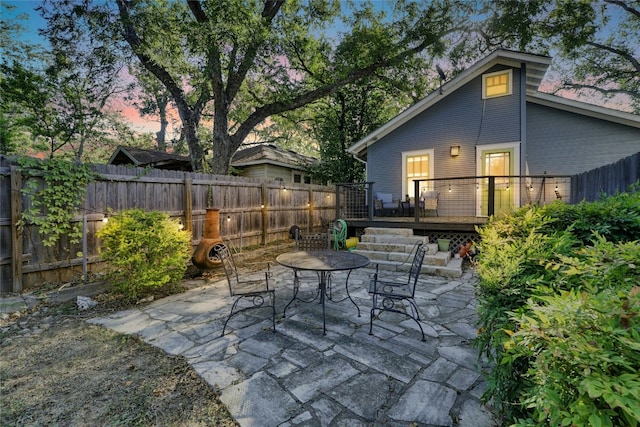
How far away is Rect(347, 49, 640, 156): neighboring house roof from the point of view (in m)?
7.65

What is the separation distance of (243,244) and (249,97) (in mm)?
7537

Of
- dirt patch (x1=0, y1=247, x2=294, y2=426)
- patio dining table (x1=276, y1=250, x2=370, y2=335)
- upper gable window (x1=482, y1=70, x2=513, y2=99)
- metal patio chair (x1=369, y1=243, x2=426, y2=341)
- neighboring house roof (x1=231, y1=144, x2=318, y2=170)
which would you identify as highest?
upper gable window (x1=482, y1=70, x2=513, y2=99)

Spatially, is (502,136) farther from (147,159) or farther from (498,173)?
(147,159)

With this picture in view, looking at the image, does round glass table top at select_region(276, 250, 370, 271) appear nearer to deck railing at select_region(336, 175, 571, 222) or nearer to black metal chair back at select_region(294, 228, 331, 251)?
black metal chair back at select_region(294, 228, 331, 251)

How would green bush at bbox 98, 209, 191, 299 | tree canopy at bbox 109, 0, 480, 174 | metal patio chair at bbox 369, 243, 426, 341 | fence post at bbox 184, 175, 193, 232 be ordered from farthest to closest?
tree canopy at bbox 109, 0, 480, 174 → fence post at bbox 184, 175, 193, 232 → green bush at bbox 98, 209, 191, 299 → metal patio chair at bbox 369, 243, 426, 341

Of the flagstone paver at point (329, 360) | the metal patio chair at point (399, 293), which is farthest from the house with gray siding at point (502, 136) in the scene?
the flagstone paver at point (329, 360)

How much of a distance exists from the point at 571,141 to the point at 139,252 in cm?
1145

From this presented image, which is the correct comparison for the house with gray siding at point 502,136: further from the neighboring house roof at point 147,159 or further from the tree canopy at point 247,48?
the neighboring house roof at point 147,159

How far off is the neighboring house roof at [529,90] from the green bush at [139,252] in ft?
26.7

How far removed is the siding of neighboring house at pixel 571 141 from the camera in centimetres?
786

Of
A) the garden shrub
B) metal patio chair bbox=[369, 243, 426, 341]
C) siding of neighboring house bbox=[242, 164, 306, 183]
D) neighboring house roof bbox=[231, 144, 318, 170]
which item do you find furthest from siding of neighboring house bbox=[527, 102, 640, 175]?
siding of neighboring house bbox=[242, 164, 306, 183]

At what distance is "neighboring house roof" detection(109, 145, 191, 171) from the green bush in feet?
34.9

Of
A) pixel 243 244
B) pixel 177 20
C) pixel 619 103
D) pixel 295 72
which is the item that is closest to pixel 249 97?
pixel 295 72

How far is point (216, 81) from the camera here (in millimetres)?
9586
